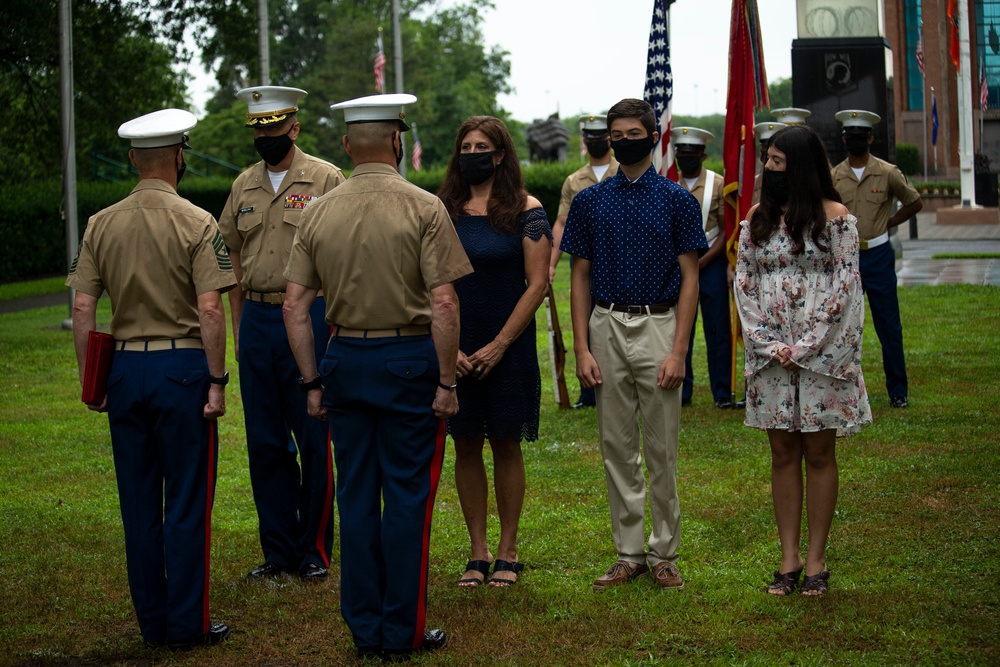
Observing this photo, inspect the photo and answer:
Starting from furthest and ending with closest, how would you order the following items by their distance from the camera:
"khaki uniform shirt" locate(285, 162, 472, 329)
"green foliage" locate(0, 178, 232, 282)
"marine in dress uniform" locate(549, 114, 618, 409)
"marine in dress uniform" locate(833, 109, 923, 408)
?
1. "green foliage" locate(0, 178, 232, 282)
2. "marine in dress uniform" locate(549, 114, 618, 409)
3. "marine in dress uniform" locate(833, 109, 923, 408)
4. "khaki uniform shirt" locate(285, 162, 472, 329)

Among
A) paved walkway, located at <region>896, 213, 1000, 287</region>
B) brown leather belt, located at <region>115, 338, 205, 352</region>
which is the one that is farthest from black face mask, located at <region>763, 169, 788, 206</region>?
paved walkway, located at <region>896, 213, 1000, 287</region>

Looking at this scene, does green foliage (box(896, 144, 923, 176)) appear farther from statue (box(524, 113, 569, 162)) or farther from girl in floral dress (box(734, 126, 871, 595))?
girl in floral dress (box(734, 126, 871, 595))

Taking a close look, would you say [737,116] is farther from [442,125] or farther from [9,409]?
[442,125]

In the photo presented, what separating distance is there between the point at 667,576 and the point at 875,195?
5091 mm

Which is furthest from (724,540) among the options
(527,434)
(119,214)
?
(119,214)

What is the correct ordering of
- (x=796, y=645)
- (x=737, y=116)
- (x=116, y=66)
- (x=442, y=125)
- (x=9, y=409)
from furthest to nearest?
(x=442, y=125) → (x=116, y=66) → (x=9, y=409) → (x=737, y=116) → (x=796, y=645)

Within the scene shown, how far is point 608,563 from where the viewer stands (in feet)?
20.5

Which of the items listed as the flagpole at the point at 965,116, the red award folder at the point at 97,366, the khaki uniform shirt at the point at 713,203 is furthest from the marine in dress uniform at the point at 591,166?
the flagpole at the point at 965,116

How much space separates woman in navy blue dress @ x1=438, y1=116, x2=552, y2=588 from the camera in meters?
5.79

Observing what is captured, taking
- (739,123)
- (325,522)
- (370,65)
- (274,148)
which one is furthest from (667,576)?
(370,65)

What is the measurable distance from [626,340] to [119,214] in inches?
93.6

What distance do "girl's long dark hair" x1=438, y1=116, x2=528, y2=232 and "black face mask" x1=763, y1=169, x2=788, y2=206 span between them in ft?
3.85

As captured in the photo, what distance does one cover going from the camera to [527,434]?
5875 mm

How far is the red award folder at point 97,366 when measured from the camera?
199 inches
